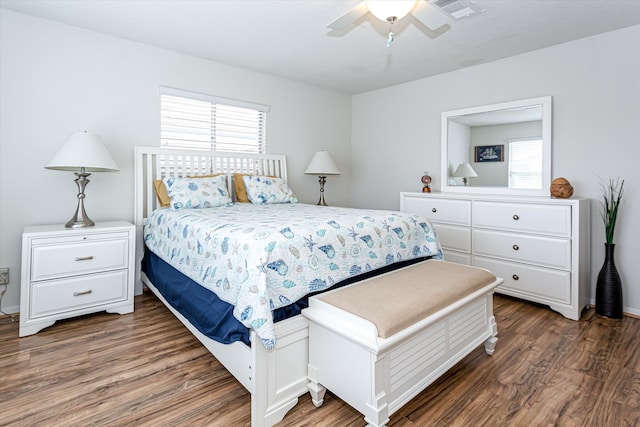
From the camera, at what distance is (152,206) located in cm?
325

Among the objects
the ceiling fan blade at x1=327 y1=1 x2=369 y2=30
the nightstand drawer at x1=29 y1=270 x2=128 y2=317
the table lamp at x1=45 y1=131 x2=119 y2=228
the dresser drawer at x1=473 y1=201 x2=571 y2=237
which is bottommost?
the nightstand drawer at x1=29 y1=270 x2=128 y2=317

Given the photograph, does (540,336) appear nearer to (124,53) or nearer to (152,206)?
(152,206)

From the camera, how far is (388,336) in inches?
55.4

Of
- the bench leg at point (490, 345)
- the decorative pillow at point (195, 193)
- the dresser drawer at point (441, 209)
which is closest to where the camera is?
the bench leg at point (490, 345)

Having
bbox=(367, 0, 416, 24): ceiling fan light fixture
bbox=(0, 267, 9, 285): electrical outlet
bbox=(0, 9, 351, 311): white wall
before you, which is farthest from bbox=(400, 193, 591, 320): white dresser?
bbox=(0, 267, 9, 285): electrical outlet

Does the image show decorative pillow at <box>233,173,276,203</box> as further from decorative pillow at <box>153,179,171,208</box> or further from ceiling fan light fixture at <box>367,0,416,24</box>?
ceiling fan light fixture at <box>367,0,416,24</box>

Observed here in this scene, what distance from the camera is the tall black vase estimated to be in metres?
2.70

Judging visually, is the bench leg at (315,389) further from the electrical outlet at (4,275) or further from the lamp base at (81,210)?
the electrical outlet at (4,275)

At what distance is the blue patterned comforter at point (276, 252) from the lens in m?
1.55

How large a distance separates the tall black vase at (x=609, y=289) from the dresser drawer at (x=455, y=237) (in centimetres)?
104

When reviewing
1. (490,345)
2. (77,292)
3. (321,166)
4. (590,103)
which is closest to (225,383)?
(77,292)

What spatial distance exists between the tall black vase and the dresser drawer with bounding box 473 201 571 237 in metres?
0.40

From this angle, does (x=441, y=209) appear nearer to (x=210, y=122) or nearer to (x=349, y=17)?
(x=349, y=17)

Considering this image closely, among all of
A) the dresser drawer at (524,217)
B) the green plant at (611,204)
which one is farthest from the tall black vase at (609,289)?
the dresser drawer at (524,217)
